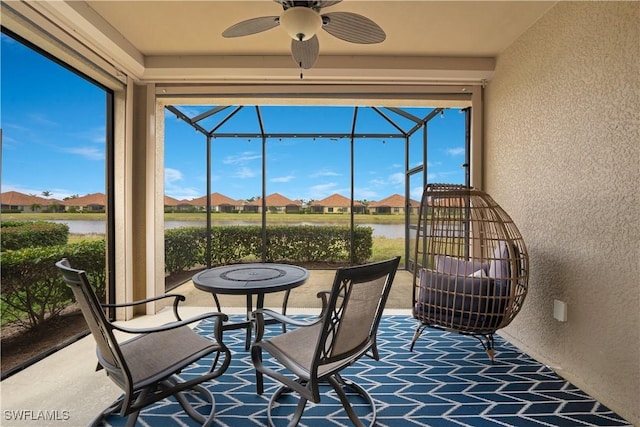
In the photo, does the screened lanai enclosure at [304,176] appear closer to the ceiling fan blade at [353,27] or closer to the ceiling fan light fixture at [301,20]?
the ceiling fan blade at [353,27]

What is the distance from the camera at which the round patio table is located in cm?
213

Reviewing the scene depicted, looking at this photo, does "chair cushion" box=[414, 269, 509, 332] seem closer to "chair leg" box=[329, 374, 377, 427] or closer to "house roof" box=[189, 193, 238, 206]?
"chair leg" box=[329, 374, 377, 427]

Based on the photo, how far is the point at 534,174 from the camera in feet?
8.48

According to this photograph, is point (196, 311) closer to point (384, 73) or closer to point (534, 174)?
point (384, 73)

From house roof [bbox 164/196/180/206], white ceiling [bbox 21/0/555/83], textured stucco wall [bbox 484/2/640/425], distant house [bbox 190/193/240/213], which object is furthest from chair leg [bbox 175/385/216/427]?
distant house [bbox 190/193/240/213]

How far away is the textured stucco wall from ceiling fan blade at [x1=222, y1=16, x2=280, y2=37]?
215cm

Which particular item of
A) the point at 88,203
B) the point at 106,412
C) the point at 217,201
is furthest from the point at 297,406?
the point at 217,201

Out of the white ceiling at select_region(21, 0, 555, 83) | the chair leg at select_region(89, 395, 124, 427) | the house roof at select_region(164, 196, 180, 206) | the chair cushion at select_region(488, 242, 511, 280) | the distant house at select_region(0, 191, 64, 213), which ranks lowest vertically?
the chair leg at select_region(89, 395, 124, 427)

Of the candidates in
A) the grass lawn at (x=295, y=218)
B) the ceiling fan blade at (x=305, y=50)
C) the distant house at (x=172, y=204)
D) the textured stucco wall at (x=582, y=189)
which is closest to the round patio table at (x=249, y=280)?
the ceiling fan blade at (x=305, y=50)

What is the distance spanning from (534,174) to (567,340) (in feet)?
4.32

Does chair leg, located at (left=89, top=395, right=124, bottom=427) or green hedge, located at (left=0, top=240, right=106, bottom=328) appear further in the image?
green hedge, located at (left=0, top=240, right=106, bottom=328)

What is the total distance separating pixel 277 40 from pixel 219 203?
3615 mm

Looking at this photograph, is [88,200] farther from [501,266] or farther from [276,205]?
[501,266]

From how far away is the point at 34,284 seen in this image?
2.52 meters
